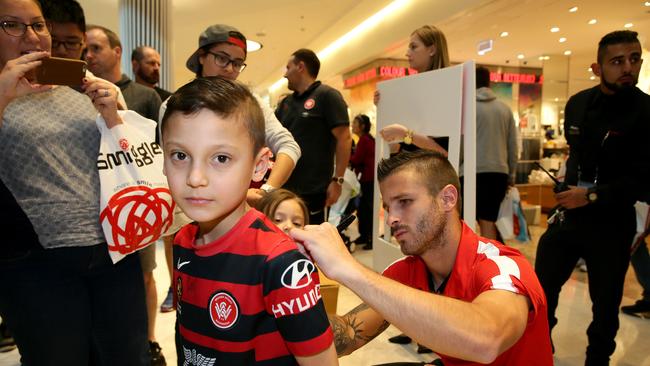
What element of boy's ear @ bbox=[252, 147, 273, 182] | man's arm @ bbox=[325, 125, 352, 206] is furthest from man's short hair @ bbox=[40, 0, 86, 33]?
man's arm @ bbox=[325, 125, 352, 206]

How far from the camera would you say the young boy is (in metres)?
0.83

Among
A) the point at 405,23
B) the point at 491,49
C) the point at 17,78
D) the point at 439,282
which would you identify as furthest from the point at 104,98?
the point at 491,49

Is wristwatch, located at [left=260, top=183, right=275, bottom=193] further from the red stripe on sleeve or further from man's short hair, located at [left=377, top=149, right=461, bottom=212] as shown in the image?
the red stripe on sleeve

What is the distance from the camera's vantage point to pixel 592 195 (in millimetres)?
2109

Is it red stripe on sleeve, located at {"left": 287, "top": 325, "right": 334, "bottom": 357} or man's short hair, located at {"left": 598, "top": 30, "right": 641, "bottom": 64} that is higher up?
man's short hair, located at {"left": 598, "top": 30, "right": 641, "bottom": 64}

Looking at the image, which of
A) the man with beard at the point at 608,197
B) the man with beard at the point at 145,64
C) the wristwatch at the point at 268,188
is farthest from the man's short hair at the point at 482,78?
the man with beard at the point at 145,64

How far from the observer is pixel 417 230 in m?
1.33

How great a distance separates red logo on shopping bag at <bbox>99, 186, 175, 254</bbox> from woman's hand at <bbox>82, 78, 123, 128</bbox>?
234 mm

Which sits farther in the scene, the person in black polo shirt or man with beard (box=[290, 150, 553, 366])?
the person in black polo shirt

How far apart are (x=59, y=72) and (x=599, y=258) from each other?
95.0 inches

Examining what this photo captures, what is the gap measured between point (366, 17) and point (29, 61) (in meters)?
8.85

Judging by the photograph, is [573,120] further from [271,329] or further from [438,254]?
[271,329]

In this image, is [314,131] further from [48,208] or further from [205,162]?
[205,162]

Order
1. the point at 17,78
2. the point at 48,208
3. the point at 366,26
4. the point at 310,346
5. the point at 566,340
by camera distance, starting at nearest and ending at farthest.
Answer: the point at 310,346 < the point at 17,78 < the point at 48,208 < the point at 566,340 < the point at 366,26
